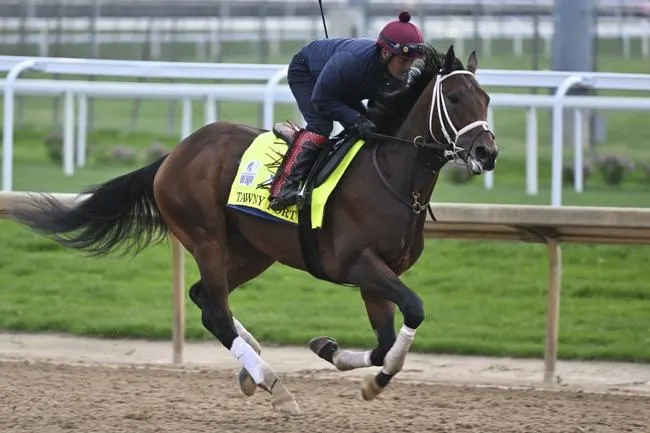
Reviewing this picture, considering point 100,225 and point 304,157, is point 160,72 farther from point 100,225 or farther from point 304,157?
point 304,157

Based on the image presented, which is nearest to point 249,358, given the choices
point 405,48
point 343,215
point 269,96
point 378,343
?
point 378,343

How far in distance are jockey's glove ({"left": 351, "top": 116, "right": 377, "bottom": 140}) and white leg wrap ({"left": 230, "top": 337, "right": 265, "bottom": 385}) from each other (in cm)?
113

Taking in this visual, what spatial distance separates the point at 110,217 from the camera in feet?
24.0

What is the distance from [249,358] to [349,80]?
136 centimetres

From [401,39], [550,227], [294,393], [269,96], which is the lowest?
[294,393]

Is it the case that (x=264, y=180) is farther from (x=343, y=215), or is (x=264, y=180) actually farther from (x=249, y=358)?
(x=249, y=358)

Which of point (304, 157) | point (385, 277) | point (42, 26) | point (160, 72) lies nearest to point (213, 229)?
point (304, 157)

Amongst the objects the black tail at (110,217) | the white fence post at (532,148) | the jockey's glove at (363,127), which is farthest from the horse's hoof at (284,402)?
the white fence post at (532,148)

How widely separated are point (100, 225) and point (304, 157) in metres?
1.49

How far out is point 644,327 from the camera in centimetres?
852

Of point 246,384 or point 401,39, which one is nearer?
point 401,39

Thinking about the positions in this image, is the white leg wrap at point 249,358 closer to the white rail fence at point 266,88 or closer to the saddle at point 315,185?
the saddle at point 315,185

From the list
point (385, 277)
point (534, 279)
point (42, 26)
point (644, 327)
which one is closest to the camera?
point (385, 277)

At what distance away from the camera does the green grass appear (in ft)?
27.9
